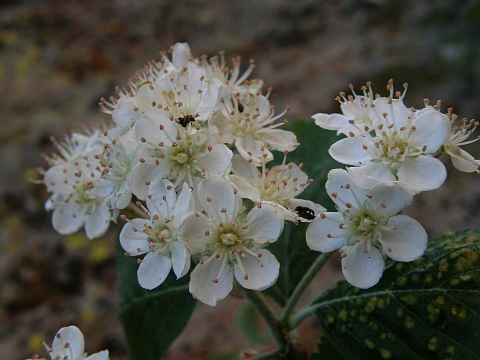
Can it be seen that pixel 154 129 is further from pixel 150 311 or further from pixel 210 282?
pixel 150 311

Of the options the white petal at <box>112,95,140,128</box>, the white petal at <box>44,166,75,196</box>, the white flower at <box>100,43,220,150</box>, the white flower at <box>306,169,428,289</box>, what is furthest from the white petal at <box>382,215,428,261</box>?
the white petal at <box>44,166,75,196</box>

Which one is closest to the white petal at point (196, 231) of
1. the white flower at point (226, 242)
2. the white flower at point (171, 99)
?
the white flower at point (226, 242)

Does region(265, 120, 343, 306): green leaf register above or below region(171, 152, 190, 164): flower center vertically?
below

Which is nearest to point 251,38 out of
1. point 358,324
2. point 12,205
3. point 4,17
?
point 4,17

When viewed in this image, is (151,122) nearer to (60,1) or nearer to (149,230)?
(149,230)

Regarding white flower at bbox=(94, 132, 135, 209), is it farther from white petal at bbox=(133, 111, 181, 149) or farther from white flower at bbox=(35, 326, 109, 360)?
white flower at bbox=(35, 326, 109, 360)
